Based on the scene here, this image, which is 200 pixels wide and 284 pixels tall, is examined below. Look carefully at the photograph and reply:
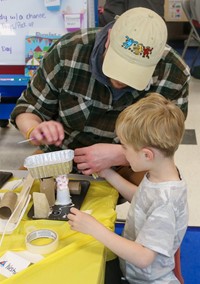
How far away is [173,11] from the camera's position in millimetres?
5926

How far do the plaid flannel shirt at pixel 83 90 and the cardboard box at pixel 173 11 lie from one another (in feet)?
15.6

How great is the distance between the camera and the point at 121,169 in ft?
4.89

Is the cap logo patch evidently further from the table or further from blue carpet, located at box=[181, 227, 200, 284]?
blue carpet, located at box=[181, 227, 200, 284]

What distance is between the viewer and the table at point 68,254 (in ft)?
2.82

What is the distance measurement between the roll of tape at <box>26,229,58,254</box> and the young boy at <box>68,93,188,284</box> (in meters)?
0.06

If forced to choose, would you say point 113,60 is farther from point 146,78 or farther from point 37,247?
point 37,247

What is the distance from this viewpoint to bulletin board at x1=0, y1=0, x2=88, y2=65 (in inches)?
92.7

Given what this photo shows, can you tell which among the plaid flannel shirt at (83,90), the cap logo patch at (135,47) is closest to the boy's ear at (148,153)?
the cap logo patch at (135,47)

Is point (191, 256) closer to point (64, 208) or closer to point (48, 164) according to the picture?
point (64, 208)

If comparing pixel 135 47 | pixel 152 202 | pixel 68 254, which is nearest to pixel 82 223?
pixel 68 254

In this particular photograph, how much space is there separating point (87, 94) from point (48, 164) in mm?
427

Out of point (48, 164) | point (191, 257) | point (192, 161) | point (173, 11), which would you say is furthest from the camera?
point (173, 11)

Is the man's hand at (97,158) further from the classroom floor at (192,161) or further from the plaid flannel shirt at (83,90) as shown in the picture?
the classroom floor at (192,161)

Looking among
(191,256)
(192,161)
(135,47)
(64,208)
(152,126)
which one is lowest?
(192,161)
